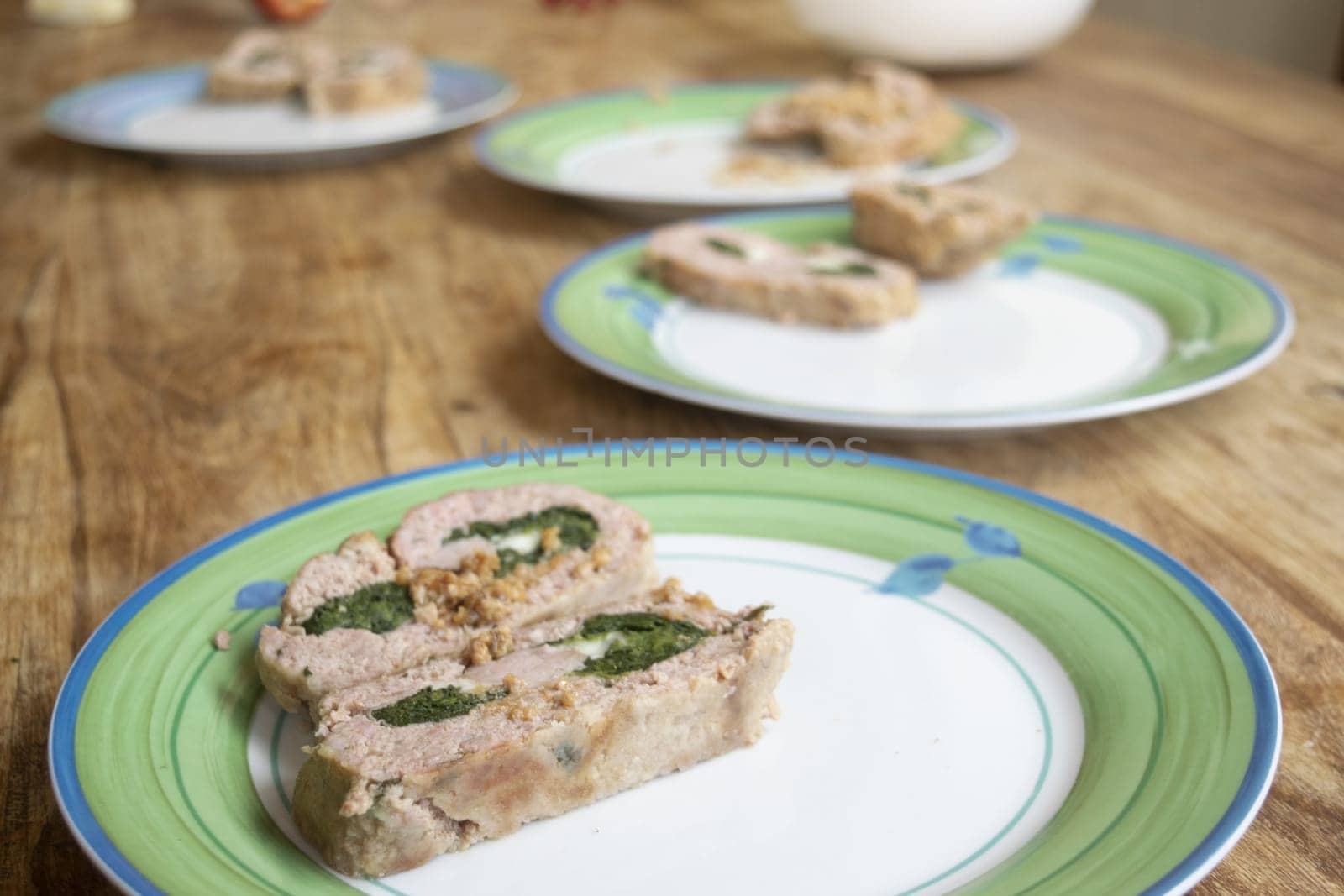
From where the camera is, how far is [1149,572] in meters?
1.32

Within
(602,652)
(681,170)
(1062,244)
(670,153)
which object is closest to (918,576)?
(602,652)

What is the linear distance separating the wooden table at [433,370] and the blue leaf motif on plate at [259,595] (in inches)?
8.6

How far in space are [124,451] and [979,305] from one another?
1328 mm

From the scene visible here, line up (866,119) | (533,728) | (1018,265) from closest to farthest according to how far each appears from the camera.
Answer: (533,728) → (1018,265) → (866,119)

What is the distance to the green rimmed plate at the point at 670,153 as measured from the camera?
262cm

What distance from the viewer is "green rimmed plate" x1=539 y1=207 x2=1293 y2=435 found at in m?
1.75

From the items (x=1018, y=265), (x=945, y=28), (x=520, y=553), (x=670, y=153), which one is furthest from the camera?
(x=945, y=28)

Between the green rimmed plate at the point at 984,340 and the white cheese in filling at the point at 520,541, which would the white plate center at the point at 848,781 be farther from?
the green rimmed plate at the point at 984,340

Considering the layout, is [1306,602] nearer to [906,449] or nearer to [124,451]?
[906,449]

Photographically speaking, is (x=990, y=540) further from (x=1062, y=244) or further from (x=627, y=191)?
(x=627, y=191)

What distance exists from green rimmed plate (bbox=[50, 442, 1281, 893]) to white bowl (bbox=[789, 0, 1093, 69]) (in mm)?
2270

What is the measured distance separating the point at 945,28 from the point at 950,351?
1766 millimetres

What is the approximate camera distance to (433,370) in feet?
6.91

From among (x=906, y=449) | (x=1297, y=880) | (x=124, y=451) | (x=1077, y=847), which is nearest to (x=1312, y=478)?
(x=906, y=449)
